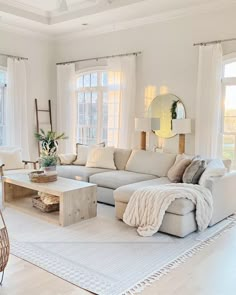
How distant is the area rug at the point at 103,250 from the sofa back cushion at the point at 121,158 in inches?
60.1

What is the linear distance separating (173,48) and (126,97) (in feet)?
4.23

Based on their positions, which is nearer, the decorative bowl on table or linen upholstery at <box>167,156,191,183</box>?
the decorative bowl on table

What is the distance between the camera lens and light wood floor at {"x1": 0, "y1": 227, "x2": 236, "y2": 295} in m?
2.45

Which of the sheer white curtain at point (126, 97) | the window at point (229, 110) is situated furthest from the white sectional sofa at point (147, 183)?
the window at point (229, 110)

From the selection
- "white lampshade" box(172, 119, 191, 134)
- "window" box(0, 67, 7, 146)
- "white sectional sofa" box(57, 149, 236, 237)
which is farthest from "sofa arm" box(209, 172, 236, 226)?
"window" box(0, 67, 7, 146)

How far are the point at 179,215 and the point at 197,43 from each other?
129 inches

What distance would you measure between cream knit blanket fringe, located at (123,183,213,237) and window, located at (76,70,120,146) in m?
2.97

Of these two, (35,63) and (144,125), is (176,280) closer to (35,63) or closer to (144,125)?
(144,125)

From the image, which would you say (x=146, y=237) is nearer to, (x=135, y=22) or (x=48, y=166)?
(x=48, y=166)

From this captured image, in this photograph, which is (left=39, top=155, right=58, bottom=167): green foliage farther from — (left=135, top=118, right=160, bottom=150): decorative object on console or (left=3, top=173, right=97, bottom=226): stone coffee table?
(left=135, top=118, right=160, bottom=150): decorative object on console

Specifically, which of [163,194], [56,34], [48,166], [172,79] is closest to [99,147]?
[48,166]

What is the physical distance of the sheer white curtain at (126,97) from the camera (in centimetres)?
630

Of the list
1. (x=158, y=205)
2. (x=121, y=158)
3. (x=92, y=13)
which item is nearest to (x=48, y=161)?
(x=121, y=158)

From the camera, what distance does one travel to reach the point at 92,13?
584 cm
